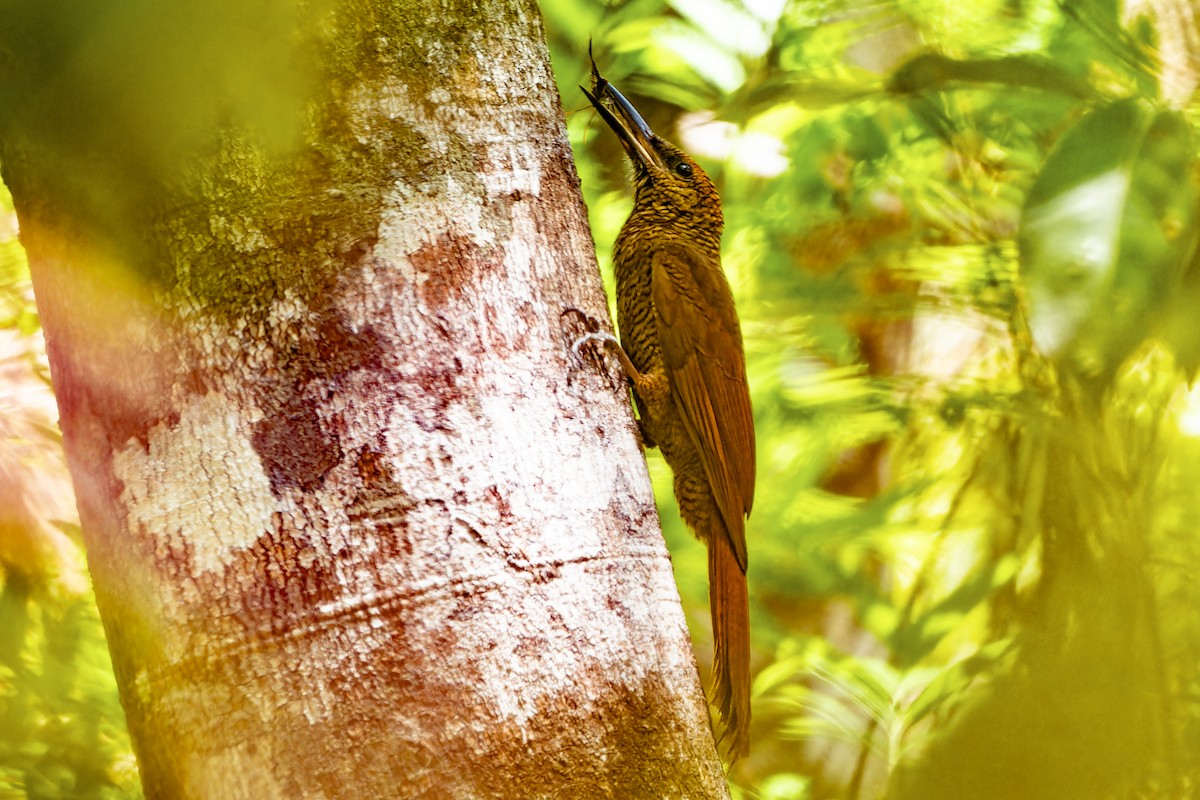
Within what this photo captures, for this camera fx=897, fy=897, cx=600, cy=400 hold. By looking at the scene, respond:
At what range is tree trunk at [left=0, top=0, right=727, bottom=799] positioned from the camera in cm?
77

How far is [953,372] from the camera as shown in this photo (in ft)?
6.99

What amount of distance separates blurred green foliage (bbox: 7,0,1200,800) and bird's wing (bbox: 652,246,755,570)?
0.91 feet

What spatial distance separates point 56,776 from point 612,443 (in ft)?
3.53

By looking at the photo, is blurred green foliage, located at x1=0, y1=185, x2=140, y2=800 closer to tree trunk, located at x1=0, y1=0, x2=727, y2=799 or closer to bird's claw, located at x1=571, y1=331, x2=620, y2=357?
tree trunk, located at x1=0, y1=0, x2=727, y2=799

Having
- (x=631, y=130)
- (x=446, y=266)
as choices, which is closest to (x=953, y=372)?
(x=631, y=130)

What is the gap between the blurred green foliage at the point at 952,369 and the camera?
6.37ft

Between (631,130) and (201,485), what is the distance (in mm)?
1233

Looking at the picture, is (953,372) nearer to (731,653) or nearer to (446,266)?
(731,653)

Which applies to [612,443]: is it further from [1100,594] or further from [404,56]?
[1100,594]

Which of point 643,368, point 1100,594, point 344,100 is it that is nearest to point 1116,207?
point 1100,594

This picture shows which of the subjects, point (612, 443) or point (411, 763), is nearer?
point (411, 763)

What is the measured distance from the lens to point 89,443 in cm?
88

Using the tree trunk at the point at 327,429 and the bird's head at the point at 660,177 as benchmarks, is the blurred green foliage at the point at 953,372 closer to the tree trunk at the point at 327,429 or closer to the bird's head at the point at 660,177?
the bird's head at the point at 660,177

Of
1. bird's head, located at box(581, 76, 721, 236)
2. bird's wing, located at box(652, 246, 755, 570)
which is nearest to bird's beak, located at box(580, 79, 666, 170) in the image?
bird's head, located at box(581, 76, 721, 236)
